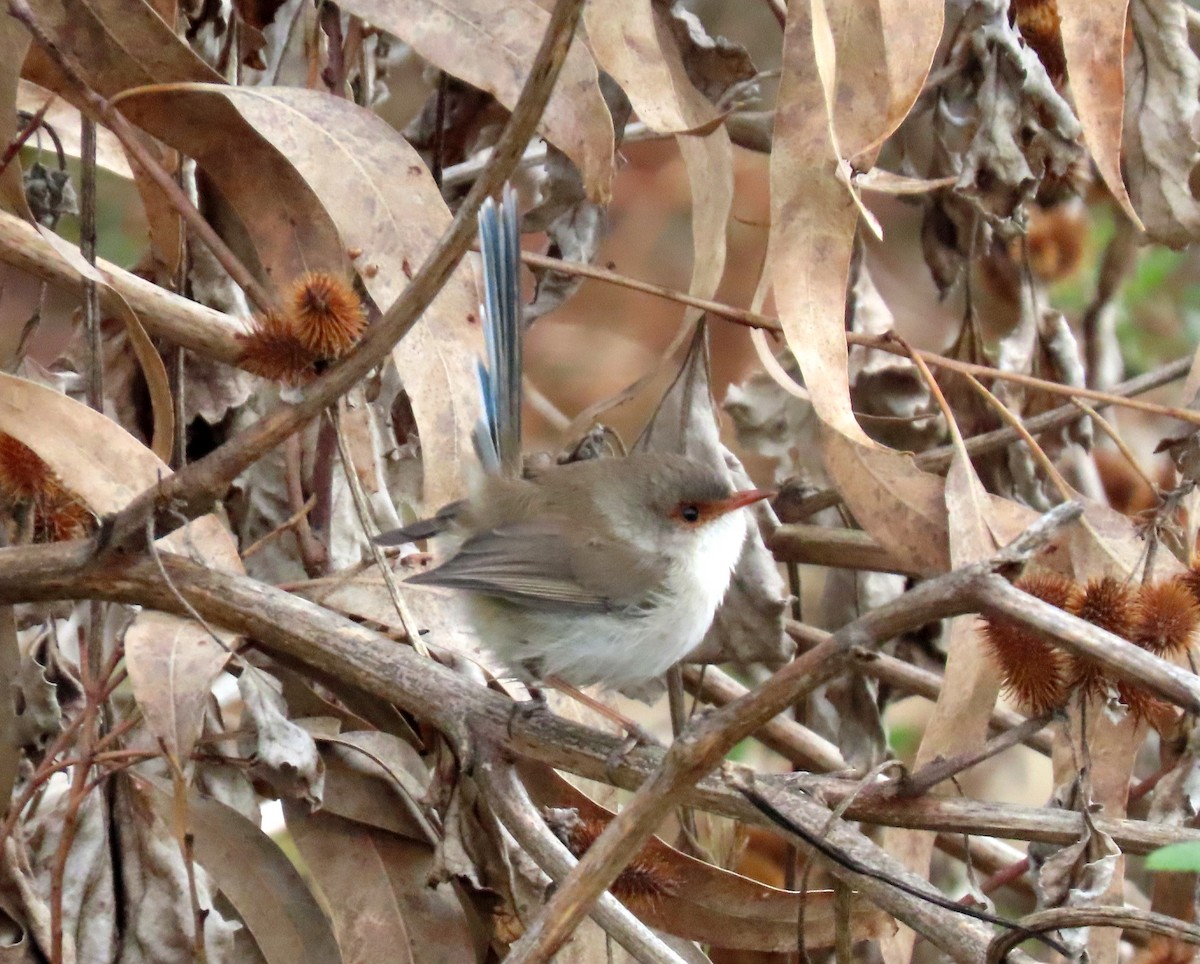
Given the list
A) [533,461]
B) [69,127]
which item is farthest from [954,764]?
[69,127]

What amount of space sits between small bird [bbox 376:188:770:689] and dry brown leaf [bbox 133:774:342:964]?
65 centimetres

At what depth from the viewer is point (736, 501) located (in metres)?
3.41

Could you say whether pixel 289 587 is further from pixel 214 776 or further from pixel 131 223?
pixel 131 223

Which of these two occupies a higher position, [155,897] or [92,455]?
[92,455]

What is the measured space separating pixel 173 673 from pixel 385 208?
1.10 meters

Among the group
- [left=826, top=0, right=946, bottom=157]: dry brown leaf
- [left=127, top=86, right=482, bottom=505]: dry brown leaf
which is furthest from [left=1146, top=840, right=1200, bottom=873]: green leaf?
[left=127, top=86, right=482, bottom=505]: dry brown leaf

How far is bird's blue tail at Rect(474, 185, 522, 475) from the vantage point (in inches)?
124

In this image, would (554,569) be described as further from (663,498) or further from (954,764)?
(954,764)

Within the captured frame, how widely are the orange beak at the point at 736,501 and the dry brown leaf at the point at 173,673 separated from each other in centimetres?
126

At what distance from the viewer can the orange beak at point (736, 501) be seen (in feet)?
11.1

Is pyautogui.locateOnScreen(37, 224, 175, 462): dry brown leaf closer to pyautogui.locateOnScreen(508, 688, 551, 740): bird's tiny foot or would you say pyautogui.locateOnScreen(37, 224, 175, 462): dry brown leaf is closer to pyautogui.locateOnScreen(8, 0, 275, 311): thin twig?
pyautogui.locateOnScreen(8, 0, 275, 311): thin twig

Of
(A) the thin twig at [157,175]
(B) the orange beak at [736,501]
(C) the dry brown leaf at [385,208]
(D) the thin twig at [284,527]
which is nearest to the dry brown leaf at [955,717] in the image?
(B) the orange beak at [736,501]

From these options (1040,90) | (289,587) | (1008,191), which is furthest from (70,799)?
(1040,90)

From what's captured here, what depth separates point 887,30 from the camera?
2.72 m
